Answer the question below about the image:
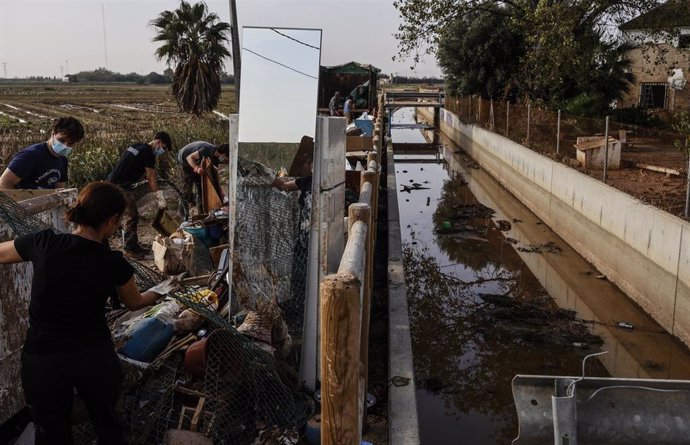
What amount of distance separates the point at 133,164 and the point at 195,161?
96 cm

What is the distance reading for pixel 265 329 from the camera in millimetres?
4648

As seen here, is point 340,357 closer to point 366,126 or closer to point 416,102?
point 366,126

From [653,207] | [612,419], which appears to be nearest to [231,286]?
[612,419]

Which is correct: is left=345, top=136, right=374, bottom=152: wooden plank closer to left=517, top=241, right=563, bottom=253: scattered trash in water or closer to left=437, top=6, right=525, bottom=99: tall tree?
left=517, top=241, right=563, bottom=253: scattered trash in water

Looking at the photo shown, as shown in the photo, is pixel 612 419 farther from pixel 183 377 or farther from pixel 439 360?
pixel 439 360

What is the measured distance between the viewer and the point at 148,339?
15.1ft

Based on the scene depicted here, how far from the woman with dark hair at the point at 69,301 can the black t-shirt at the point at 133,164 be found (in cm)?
548

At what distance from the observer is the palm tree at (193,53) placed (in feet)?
83.8

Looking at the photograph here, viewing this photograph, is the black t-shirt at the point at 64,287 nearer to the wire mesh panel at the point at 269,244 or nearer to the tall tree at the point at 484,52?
the wire mesh panel at the point at 269,244

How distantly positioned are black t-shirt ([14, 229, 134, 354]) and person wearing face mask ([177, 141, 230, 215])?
5910mm

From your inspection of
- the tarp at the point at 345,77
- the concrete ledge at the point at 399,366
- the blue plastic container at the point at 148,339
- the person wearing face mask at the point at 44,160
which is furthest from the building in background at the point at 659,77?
the blue plastic container at the point at 148,339

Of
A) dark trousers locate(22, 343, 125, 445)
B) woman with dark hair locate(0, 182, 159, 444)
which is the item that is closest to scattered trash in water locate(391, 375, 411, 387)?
dark trousers locate(22, 343, 125, 445)

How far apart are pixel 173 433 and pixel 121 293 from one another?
39.8 inches

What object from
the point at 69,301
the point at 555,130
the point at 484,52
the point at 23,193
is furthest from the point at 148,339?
the point at 484,52
